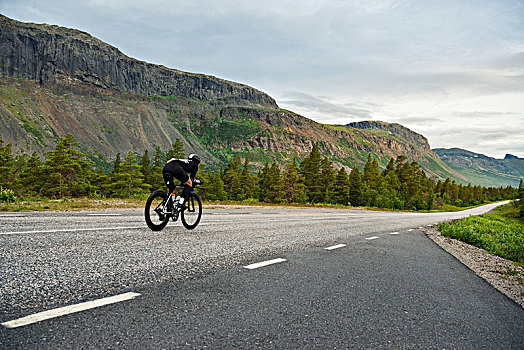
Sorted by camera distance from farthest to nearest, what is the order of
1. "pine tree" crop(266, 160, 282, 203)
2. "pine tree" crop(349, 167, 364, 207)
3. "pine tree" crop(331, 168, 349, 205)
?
"pine tree" crop(349, 167, 364, 207)
"pine tree" crop(331, 168, 349, 205)
"pine tree" crop(266, 160, 282, 203)

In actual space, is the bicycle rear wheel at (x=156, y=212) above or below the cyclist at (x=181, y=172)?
below

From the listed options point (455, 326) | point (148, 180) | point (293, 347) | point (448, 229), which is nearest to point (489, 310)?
point (455, 326)

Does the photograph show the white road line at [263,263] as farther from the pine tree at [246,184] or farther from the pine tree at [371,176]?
the pine tree at [371,176]

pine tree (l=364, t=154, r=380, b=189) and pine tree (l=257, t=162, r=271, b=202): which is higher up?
pine tree (l=364, t=154, r=380, b=189)

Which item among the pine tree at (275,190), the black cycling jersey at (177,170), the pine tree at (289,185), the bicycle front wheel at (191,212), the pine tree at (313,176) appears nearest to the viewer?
the black cycling jersey at (177,170)

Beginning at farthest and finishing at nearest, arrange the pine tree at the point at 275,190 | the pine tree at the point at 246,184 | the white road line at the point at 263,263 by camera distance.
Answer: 1. the pine tree at the point at 246,184
2. the pine tree at the point at 275,190
3. the white road line at the point at 263,263

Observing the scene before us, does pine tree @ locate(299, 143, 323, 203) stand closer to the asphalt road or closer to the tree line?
the tree line

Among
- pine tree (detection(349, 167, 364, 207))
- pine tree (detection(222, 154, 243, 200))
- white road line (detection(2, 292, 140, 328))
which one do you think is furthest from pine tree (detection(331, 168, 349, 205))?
white road line (detection(2, 292, 140, 328))

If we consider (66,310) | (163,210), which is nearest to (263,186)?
(163,210)

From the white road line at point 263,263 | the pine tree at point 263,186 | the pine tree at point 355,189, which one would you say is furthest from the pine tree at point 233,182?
the white road line at point 263,263

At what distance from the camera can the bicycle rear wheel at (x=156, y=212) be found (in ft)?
23.2

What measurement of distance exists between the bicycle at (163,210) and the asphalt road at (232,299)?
1.31m

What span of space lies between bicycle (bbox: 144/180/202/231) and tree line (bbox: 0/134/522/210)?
24712 millimetres

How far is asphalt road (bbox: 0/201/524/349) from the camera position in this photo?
7.97 feet
